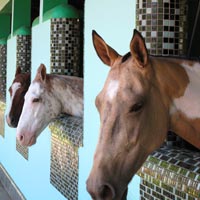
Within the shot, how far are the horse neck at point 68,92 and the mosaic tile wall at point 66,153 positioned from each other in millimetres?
99

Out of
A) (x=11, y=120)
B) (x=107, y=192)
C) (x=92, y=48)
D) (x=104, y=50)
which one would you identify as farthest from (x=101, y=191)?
(x=11, y=120)

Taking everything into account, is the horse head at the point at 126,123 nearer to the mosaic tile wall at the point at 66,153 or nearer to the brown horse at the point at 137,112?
the brown horse at the point at 137,112

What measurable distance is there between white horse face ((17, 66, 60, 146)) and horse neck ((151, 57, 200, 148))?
68.4 inches

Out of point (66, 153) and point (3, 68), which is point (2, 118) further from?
point (66, 153)

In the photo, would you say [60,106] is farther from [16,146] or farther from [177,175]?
[16,146]

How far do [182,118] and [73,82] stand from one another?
1.92 metres

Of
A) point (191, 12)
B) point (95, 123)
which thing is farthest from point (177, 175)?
point (191, 12)

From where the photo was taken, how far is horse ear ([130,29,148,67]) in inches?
54.4

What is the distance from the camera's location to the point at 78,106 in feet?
10.9

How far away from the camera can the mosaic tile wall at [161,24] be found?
2.04 metres

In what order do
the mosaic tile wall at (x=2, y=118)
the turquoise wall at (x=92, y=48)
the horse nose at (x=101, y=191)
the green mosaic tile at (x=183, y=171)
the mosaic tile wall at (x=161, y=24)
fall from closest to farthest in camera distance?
the horse nose at (x=101, y=191) < the green mosaic tile at (x=183, y=171) < the mosaic tile wall at (x=161, y=24) < the turquoise wall at (x=92, y=48) < the mosaic tile wall at (x=2, y=118)

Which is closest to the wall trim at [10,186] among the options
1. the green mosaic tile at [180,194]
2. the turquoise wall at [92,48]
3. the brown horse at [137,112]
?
the turquoise wall at [92,48]

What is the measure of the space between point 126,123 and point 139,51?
0.26 m

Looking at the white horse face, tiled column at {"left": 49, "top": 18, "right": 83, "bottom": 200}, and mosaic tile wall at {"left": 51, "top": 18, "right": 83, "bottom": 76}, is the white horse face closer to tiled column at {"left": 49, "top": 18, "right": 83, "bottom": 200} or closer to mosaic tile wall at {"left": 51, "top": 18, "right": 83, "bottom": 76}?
tiled column at {"left": 49, "top": 18, "right": 83, "bottom": 200}
